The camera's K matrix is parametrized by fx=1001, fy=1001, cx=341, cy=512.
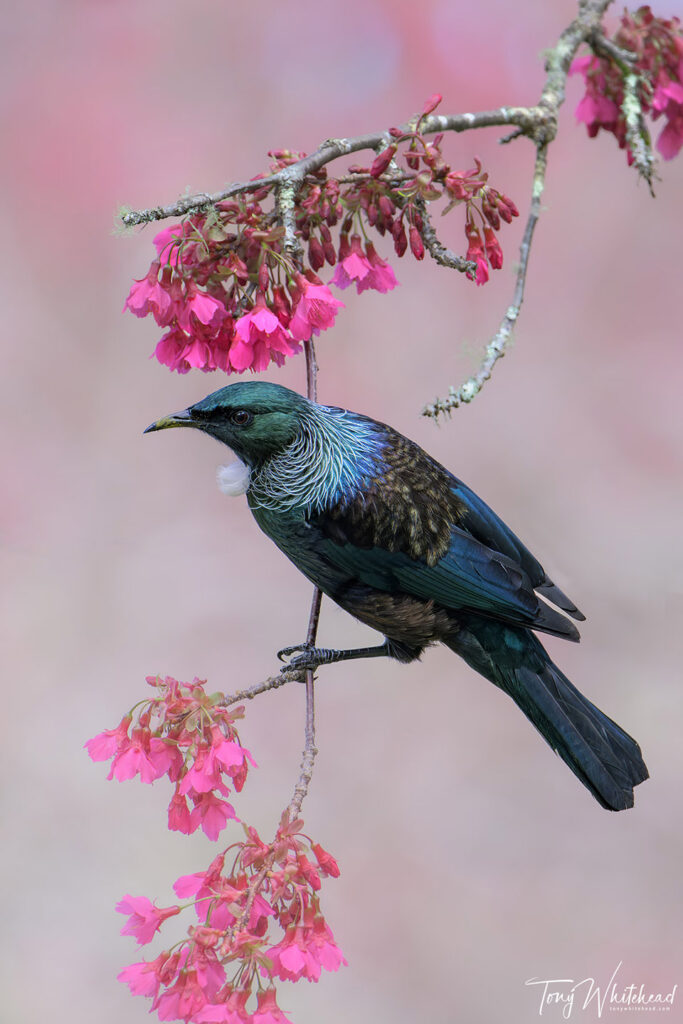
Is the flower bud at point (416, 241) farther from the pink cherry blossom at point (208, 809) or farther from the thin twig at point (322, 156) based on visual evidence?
the pink cherry blossom at point (208, 809)

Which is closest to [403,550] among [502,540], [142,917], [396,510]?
[396,510]

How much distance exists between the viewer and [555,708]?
173cm

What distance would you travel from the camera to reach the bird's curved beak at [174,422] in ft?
4.58

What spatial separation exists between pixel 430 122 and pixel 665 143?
448mm

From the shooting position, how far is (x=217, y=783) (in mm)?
1219

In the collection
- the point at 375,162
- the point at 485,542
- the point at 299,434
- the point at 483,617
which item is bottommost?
the point at 483,617

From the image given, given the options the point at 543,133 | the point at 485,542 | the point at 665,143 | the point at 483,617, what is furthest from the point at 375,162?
the point at 483,617

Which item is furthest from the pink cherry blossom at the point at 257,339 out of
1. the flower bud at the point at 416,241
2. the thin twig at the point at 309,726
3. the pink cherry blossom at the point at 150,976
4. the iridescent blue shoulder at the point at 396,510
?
the pink cherry blossom at the point at 150,976

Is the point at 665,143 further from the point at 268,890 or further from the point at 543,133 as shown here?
the point at 268,890

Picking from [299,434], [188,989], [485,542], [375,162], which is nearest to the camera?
[188,989]

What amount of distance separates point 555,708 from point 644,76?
1.01 meters

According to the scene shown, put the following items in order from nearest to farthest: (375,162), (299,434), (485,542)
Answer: (375,162) → (299,434) → (485,542)

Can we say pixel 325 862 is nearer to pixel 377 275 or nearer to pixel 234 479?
pixel 234 479

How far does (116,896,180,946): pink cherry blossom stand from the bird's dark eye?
0.65 m
